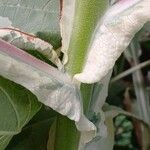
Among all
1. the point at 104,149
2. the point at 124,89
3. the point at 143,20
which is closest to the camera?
the point at 143,20

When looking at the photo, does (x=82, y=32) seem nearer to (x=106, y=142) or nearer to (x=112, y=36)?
(x=112, y=36)

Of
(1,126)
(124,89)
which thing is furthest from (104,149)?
(124,89)

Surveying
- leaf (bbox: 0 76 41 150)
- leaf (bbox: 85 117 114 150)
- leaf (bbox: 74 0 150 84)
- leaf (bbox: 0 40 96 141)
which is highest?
leaf (bbox: 74 0 150 84)

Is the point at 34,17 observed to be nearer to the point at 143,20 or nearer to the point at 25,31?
the point at 25,31

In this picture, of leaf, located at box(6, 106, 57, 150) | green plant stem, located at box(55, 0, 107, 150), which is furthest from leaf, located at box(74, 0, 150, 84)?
leaf, located at box(6, 106, 57, 150)

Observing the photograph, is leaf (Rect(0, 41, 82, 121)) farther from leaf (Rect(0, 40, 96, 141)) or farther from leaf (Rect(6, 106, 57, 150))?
leaf (Rect(6, 106, 57, 150))

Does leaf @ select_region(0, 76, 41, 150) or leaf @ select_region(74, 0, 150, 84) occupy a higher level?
leaf @ select_region(74, 0, 150, 84)

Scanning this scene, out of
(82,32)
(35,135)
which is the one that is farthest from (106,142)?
(82,32)
